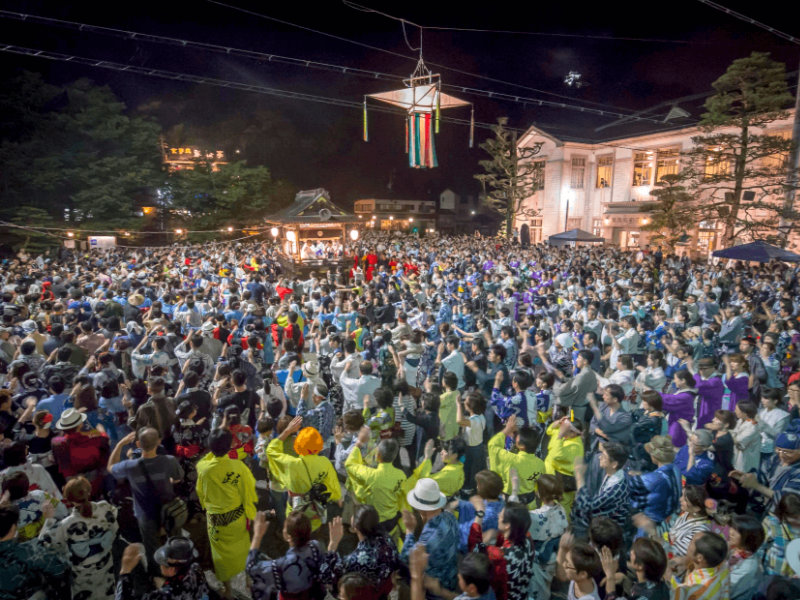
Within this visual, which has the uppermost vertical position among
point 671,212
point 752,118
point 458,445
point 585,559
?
point 752,118

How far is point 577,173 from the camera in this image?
31.6m

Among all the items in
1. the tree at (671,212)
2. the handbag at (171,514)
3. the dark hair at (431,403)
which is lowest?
the handbag at (171,514)

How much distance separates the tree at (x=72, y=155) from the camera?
66.7ft

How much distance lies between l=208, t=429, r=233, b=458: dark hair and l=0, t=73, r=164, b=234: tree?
2280 centimetres

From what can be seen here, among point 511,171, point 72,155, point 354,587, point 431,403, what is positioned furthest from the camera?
point 511,171

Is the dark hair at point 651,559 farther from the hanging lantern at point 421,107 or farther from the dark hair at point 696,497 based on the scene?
the hanging lantern at point 421,107

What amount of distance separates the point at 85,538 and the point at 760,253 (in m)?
15.2

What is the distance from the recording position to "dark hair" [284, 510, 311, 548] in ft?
7.63

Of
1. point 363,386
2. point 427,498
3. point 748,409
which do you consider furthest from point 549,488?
point 363,386

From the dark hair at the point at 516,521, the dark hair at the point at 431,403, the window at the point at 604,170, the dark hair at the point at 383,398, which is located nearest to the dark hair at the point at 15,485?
the dark hair at the point at 383,398

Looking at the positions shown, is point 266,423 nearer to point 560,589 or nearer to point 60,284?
point 560,589

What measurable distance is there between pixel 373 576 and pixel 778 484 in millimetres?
2912

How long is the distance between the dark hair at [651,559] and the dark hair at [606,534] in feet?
0.64

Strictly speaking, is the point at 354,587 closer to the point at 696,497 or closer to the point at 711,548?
the point at 711,548
